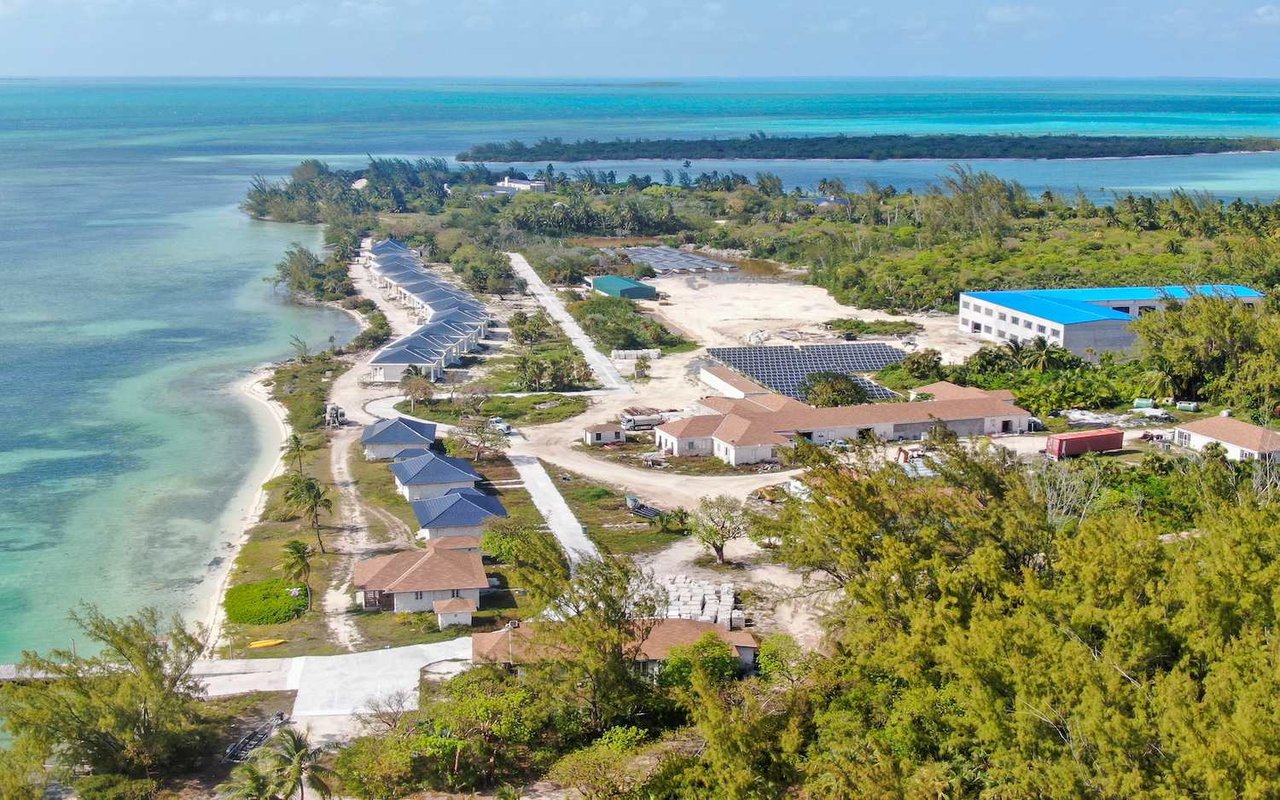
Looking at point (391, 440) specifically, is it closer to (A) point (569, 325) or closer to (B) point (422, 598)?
(B) point (422, 598)

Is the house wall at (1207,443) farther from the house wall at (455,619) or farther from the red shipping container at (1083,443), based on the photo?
the house wall at (455,619)

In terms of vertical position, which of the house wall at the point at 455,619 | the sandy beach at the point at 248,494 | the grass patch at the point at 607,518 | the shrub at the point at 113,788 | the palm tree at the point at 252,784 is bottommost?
the sandy beach at the point at 248,494

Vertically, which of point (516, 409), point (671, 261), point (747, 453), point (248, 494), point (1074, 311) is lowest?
point (671, 261)

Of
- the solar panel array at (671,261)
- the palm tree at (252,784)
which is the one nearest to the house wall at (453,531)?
the palm tree at (252,784)

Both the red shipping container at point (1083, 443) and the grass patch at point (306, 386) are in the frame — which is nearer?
the red shipping container at point (1083, 443)

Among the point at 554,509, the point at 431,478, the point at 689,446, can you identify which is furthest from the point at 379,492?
the point at 689,446

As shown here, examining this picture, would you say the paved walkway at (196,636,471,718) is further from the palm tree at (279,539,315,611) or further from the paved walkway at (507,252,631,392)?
the paved walkway at (507,252,631,392)
